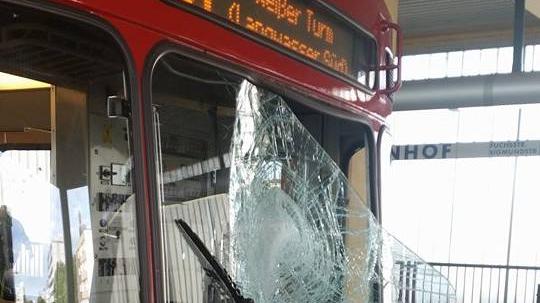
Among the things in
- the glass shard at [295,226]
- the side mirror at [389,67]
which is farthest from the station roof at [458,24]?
the glass shard at [295,226]

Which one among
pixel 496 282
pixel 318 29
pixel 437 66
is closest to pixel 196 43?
pixel 318 29

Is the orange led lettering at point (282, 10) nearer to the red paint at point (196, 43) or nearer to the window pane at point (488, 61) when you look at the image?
the red paint at point (196, 43)

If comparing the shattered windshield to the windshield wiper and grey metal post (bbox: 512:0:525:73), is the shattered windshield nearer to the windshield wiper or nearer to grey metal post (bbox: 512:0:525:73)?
the windshield wiper

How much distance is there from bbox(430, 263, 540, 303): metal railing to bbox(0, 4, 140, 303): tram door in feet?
28.6

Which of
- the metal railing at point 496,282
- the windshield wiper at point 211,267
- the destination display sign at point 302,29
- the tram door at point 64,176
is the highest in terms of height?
the destination display sign at point 302,29

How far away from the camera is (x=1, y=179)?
1.45m

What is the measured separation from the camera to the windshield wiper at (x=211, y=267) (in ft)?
5.22

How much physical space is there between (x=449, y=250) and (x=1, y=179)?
12.5m

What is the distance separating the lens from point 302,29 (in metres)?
2.03

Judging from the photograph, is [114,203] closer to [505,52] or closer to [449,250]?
[505,52]

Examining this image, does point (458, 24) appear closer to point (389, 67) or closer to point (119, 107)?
point (389, 67)

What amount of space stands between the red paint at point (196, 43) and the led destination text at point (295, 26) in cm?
5

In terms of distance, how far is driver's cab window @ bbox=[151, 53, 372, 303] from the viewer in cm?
158

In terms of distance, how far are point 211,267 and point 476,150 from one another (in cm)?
860
